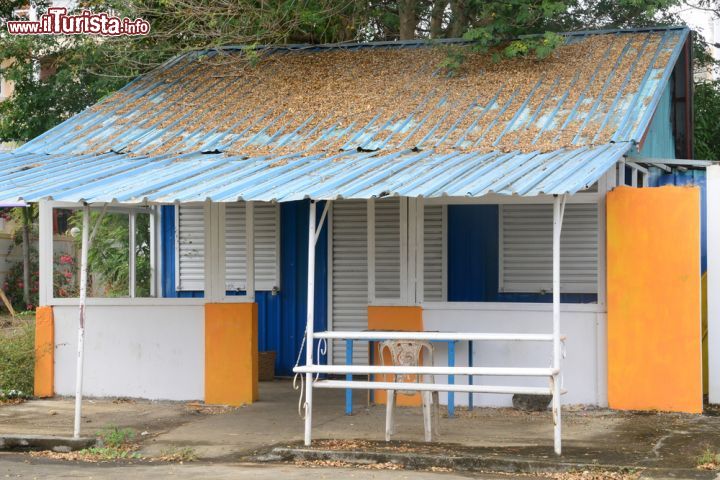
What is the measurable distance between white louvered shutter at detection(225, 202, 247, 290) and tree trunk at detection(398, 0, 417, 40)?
4.65 metres

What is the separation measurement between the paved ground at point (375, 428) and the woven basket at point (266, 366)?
160 cm

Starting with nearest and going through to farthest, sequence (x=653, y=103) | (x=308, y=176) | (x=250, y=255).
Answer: (x=308, y=176), (x=653, y=103), (x=250, y=255)

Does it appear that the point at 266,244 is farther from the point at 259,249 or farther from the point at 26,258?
the point at 26,258

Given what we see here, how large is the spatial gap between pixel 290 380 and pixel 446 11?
7.18m

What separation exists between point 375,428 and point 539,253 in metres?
3.08

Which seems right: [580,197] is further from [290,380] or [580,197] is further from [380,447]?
[290,380]

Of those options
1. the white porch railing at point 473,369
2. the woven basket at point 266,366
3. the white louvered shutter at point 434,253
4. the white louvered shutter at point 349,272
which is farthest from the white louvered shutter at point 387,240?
the white porch railing at point 473,369

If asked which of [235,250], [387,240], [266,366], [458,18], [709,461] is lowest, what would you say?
[709,461]

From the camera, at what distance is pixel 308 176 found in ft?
32.6

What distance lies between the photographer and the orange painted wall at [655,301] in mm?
10367

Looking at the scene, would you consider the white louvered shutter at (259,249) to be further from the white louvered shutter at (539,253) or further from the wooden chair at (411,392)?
the wooden chair at (411,392)

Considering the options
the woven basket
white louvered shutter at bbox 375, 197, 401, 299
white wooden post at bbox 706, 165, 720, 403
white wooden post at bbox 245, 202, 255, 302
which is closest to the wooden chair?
white wooden post at bbox 245, 202, 255, 302

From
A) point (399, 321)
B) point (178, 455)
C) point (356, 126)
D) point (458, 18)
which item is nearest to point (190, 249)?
point (356, 126)

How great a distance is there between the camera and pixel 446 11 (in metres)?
17.9
